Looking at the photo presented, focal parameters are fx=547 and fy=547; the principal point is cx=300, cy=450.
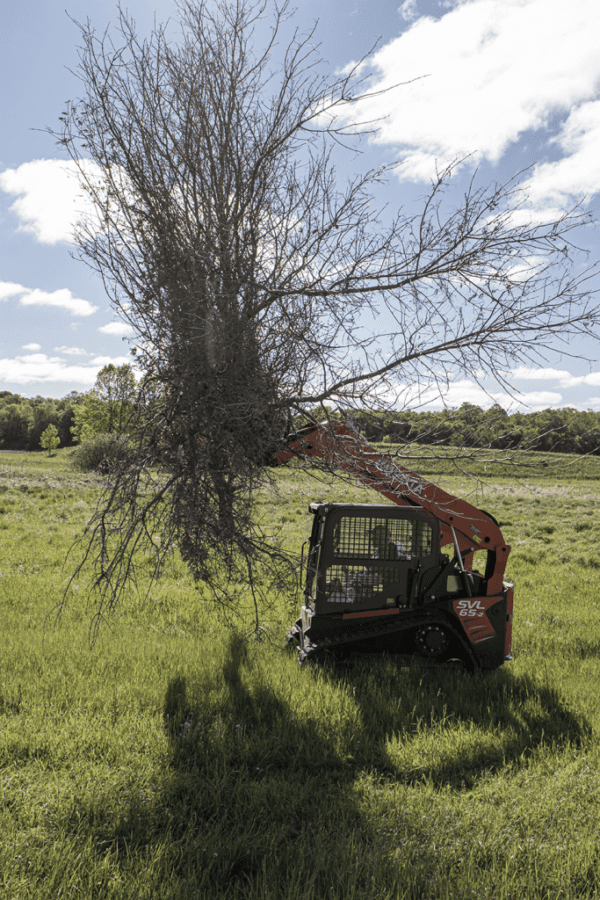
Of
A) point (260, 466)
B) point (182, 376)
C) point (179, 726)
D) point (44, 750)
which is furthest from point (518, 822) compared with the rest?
point (182, 376)

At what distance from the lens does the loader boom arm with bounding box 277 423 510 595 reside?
163 inches

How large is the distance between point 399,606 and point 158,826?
3.11 meters

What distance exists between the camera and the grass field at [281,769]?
2.98 m

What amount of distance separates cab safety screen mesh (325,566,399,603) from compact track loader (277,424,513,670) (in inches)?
0.4

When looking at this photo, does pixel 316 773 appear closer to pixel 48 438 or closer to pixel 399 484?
pixel 399 484

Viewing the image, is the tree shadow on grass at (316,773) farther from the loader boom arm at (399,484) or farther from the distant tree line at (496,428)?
the distant tree line at (496,428)

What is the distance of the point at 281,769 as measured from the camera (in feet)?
13.0

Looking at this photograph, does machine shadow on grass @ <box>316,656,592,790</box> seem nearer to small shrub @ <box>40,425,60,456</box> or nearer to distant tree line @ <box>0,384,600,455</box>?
distant tree line @ <box>0,384,600,455</box>

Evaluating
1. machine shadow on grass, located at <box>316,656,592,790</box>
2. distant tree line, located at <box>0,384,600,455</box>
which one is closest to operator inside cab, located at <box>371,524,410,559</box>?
machine shadow on grass, located at <box>316,656,592,790</box>

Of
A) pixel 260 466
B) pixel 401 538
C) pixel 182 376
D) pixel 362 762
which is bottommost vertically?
pixel 362 762

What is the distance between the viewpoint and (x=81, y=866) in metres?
2.96

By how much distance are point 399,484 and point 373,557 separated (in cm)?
166

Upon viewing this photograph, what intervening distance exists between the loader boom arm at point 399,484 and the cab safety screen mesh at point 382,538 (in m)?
0.24

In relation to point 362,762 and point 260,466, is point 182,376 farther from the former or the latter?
point 362,762
